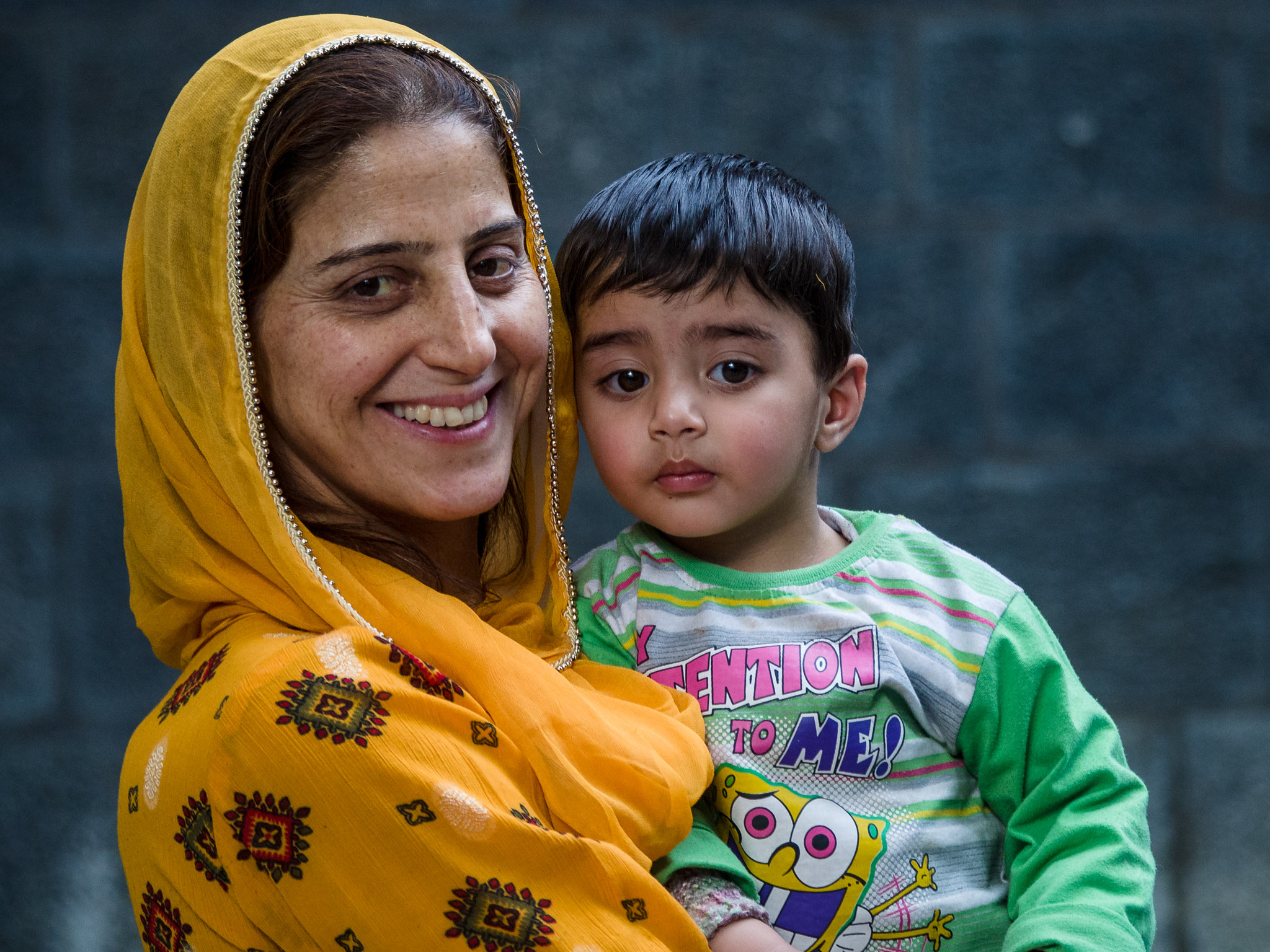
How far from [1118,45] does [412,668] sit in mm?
2929

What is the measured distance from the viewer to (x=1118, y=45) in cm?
353

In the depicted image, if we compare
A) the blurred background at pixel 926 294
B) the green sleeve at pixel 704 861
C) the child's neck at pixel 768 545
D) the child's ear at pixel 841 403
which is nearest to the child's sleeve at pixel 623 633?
the green sleeve at pixel 704 861

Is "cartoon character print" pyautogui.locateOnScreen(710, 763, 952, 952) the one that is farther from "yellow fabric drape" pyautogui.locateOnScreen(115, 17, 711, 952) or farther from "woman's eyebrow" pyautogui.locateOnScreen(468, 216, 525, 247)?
"woman's eyebrow" pyautogui.locateOnScreen(468, 216, 525, 247)

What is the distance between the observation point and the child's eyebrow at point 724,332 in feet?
6.12

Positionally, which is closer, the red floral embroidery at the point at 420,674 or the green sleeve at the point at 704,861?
the red floral embroidery at the point at 420,674

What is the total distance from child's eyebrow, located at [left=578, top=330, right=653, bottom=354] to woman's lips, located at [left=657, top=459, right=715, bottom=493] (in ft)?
0.62

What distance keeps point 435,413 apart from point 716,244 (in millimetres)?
497

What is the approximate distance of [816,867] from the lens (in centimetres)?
175

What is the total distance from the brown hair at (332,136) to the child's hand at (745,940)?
62 centimetres

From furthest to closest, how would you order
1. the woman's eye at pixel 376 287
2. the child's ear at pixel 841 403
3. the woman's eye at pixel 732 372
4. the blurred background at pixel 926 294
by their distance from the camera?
the blurred background at pixel 926 294
the child's ear at pixel 841 403
the woman's eye at pixel 732 372
the woman's eye at pixel 376 287

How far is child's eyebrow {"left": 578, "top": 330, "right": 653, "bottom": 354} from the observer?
1.90 m

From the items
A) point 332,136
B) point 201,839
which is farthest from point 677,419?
point 201,839

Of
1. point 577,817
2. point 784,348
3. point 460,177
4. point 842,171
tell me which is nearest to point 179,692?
point 577,817

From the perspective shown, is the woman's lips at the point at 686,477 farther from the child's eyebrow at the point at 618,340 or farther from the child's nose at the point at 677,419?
the child's eyebrow at the point at 618,340
